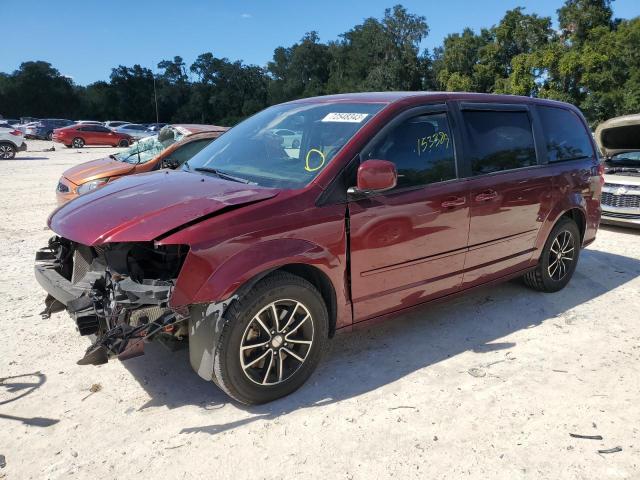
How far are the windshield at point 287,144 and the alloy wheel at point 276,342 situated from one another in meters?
0.82

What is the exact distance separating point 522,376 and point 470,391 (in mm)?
477

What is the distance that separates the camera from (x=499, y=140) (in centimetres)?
433

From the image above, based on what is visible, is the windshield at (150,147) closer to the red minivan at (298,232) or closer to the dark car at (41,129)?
the red minivan at (298,232)

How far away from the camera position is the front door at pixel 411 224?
339cm

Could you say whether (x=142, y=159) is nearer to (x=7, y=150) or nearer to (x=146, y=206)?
(x=146, y=206)

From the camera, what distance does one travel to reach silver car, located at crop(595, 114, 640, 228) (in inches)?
312

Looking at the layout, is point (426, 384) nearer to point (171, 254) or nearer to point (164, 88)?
point (171, 254)

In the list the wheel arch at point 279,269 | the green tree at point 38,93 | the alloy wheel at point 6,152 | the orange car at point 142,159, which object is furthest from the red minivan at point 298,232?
the green tree at point 38,93

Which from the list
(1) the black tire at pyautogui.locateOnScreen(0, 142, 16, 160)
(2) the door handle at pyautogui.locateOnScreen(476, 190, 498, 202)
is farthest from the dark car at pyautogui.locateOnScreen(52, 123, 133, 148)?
(2) the door handle at pyautogui.locateOnScreen(476, 190, 498, 202)

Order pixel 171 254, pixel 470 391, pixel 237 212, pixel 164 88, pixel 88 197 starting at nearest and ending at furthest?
1. pixel 237 212
2. pixel 171 254
3. pixel 470 391
4. pixel 88 197
5. pixel 164 88

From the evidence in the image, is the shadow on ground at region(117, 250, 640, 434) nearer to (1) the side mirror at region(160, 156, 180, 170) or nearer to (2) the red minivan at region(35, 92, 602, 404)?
(2) the red minivan at region(35, 92, 602, 404)

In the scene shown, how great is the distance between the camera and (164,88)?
277 ft

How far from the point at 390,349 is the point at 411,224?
102cm

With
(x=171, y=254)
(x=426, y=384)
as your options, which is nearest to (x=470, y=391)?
(x=426, y=384)
